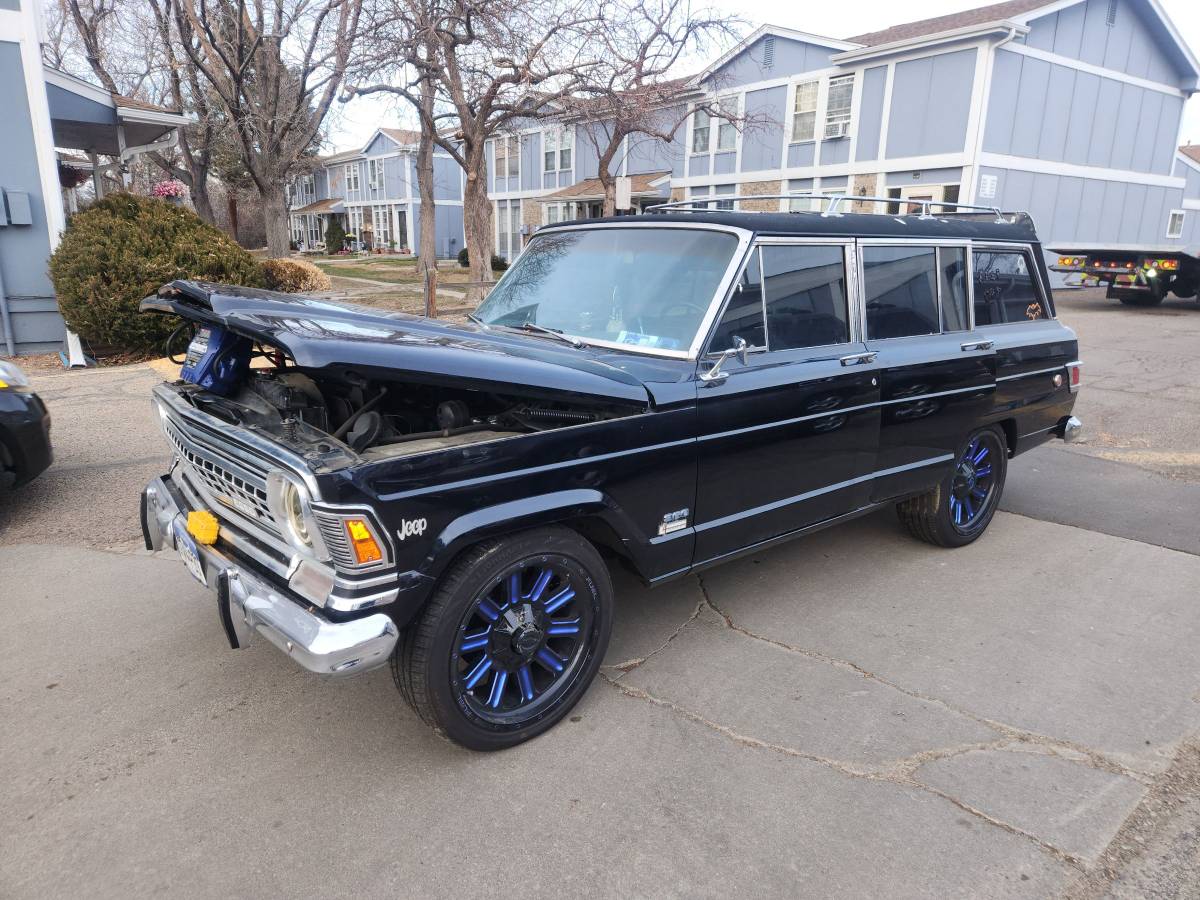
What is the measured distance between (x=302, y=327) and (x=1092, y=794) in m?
3.12

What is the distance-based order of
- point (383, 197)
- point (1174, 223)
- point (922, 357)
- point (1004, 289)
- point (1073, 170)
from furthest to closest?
1. point (383, 197)
2. point (1174, 223)
3. point (1073, 170)
4. point (1004, 289)
5. point (922, 357)

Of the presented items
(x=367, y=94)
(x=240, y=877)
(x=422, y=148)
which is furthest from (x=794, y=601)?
(x=422, y=148)

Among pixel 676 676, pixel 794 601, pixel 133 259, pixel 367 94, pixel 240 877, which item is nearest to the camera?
pixel 240 877

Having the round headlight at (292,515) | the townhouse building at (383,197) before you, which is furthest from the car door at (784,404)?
the townhouse building at (383,197)

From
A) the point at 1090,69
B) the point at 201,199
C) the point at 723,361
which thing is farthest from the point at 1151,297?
the point at 201,199

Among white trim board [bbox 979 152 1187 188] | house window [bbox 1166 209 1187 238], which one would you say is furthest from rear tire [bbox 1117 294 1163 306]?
house window [bbox 1166 209 1187 238]

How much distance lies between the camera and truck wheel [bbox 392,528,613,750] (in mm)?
2674

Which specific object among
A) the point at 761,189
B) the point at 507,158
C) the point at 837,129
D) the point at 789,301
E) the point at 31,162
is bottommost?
the point at 789,301

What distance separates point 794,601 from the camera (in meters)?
4.22

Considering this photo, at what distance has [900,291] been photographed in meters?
4.31

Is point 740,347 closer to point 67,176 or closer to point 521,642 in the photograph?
point 521,642

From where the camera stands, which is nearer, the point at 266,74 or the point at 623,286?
the point at 623,286

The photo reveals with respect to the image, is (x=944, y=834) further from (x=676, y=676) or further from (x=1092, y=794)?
(x=676, y=676)

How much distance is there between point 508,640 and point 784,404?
1.62 meters
